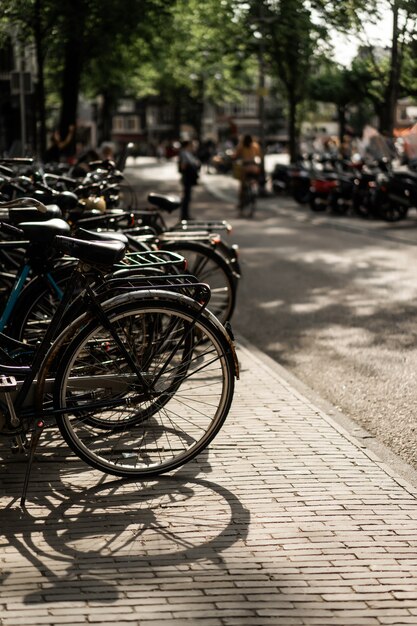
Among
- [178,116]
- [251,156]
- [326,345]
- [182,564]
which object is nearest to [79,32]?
[251,156]

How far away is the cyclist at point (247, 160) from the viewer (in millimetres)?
24266

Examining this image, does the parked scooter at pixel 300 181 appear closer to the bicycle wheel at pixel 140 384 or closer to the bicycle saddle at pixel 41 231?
the bicycle wheel at pixel 140 384

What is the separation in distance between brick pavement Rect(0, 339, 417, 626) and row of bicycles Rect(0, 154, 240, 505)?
0.18 meters

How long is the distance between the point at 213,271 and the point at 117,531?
405 cm

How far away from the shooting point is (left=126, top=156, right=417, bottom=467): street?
23.6 ft

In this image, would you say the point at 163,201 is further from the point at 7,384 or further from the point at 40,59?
the point at 40,59

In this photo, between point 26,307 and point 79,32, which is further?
point 79,32

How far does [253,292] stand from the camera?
1237 centimetres

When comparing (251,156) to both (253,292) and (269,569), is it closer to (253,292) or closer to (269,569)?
(253,292)

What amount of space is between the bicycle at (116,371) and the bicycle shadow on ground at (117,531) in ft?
0.46

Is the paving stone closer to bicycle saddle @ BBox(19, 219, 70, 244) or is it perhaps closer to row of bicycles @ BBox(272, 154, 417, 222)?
bicycle saddle @ BBox(19, 219, 70, 244)

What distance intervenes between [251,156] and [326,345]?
1590cm

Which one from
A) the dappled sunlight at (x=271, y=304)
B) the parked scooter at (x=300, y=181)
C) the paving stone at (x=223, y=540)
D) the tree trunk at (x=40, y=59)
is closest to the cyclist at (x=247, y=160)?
the parked scooter at (x=300, y=181)

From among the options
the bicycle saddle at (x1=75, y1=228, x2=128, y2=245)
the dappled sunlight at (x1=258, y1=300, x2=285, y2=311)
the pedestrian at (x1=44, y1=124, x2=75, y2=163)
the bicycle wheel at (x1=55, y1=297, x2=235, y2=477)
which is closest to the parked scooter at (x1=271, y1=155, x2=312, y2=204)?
the pedestrian at (x1=44, y1=124, x2=75, y2=163)
